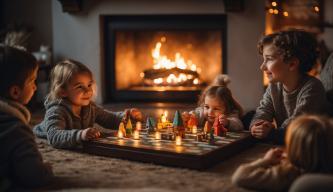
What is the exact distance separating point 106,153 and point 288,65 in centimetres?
80

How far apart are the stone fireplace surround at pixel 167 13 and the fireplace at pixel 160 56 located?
7 cm

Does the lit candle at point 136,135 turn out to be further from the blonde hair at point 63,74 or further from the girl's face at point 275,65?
the girl's face at point 275,65

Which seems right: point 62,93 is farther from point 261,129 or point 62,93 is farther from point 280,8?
point 280,8

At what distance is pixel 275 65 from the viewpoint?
2.14 m

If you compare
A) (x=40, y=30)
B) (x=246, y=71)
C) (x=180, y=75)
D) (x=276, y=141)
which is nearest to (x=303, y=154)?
(x=276, y=141)

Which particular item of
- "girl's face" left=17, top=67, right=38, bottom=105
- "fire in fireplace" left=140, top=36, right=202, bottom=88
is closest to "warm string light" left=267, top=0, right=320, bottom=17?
"fire in fireplace" left=140, top=36, right=202, bottom=88

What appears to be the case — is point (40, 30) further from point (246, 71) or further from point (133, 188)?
point (133, 188)

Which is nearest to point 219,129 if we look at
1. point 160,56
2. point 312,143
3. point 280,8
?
point 312,143

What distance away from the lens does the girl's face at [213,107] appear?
7.57 feet

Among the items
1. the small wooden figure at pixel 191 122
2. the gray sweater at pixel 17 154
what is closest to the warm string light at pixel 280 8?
the small wooden figure at pixel 191 122

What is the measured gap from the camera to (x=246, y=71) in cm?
350

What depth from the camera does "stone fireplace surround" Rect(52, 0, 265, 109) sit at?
3455 millimetres

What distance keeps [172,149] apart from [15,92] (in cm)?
55

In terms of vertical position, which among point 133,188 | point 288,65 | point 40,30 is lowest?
point 133,188
